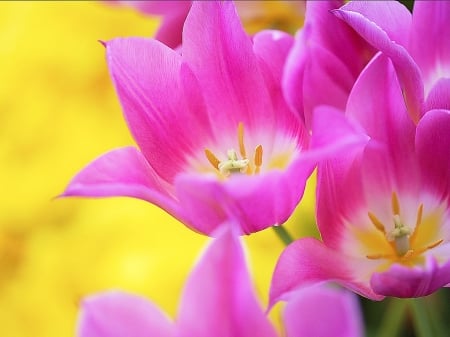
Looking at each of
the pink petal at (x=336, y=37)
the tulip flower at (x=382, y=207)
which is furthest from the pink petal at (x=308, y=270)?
the pink petal at (x=336, y=37)

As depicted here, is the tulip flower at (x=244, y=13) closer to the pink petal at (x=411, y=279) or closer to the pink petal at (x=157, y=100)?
the pink petal at (x=157, y=100)

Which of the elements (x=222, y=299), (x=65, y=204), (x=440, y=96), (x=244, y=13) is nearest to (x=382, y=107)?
(x=440, y=96)

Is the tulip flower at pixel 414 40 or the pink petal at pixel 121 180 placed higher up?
the tulip flower at pixel 414 40

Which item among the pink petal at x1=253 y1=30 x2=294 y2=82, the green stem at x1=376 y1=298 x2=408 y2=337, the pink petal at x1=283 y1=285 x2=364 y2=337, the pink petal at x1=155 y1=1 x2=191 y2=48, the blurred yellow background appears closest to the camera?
the pink petal at x1=283 y1=285 x2=364 y2=337

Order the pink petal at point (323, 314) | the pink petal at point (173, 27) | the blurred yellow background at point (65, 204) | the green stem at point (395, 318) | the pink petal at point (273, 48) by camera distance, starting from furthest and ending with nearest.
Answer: the blurred yellow background at point (65, 204) → the green stem at point (395, 318) → the pink petal at point (173, 27) → the pink petal at point (273, 48) → the pink petal at point (323, 314)

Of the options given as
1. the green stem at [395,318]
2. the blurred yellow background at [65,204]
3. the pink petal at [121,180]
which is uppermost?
the pink petal at [121,180]

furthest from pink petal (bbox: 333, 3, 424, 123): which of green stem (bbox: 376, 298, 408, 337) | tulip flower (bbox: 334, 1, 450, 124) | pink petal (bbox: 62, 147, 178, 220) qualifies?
green stem (bbox: 376, 298, 408, 337)

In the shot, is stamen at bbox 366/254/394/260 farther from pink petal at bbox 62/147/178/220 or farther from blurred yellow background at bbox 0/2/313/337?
blurred yellow background at bbox 0/2/313/337

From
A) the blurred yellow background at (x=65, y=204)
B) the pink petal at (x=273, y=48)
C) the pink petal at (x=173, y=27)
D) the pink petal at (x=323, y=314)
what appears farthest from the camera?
the blurred yellow background at (x=65, y=204)
